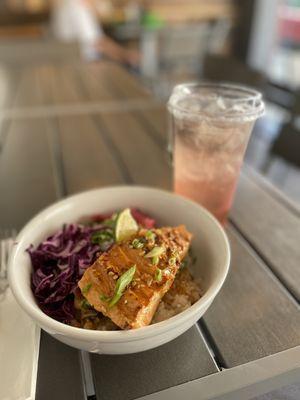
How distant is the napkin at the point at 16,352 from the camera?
385mm

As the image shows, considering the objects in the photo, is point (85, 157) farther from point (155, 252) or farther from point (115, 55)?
point (115, 55)

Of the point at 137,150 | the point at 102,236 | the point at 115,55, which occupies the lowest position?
the point at 115,55

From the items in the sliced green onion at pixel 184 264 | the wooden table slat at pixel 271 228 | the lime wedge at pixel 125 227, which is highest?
the lime wedge at pixel 125 227

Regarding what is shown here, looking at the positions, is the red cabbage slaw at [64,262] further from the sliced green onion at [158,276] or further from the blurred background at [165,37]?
the blurred background at [165,37]

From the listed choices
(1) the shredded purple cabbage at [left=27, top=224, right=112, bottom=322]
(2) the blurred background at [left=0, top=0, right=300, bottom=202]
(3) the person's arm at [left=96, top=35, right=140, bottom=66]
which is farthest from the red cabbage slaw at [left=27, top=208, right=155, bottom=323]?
(3) the person's arm at [left=96, top=35, right=140, bottom=66]

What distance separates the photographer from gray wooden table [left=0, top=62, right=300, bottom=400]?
16.1 inches

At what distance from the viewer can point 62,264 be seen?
1.61 feet

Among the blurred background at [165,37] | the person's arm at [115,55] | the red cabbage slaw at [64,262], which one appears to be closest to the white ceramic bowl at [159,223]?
the red cabbage slaw at [64,262]

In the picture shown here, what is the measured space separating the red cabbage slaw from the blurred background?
5.53 feet

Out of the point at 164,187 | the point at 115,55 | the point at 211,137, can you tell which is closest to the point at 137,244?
the point at 211,137

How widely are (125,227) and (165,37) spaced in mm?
3073

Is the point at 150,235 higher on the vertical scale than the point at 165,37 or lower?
higher

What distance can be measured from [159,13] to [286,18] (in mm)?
1304

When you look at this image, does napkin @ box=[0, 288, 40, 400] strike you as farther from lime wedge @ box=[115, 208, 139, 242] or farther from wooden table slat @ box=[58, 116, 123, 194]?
wooden table slat @ box=[58, 116, 123, 194]
